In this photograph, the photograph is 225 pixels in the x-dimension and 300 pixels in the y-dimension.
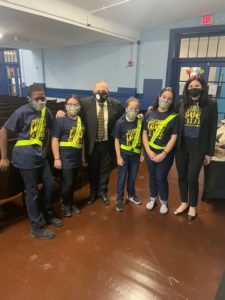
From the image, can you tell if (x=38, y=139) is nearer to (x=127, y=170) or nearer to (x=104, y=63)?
(x=127, y=170)

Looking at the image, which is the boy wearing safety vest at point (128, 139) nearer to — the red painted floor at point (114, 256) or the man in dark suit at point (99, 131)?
the man in dark suit at point (99, 131)

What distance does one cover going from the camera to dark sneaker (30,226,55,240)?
6.66ft

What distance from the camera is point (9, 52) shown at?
391 inches

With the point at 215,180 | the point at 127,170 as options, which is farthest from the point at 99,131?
the point at 215,180

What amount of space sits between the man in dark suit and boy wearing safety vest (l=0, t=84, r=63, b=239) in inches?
18.5

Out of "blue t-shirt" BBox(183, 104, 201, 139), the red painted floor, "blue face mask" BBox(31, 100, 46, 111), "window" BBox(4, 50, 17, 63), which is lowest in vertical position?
the red painted floor

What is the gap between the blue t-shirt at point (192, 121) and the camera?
82.7 inches

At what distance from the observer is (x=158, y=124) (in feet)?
7.22

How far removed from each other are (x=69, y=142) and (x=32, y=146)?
14.5 inches

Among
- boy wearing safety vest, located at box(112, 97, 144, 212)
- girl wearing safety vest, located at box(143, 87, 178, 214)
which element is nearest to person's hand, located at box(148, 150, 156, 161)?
girl wearing safety vest, located at box(143, 87, 178, 214)

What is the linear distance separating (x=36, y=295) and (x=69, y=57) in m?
7.76

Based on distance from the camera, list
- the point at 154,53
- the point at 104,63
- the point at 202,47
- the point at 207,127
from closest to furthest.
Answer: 1. the point at 207,127
2. the point at 202,47
3. the point at 154,53
4. the point at 104,63

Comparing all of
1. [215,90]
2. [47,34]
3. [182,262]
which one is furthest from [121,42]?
[182,262]

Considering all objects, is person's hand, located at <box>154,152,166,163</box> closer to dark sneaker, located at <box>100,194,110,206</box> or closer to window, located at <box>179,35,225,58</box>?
dark sneaker, located at <box>100,194,110,206</box>
